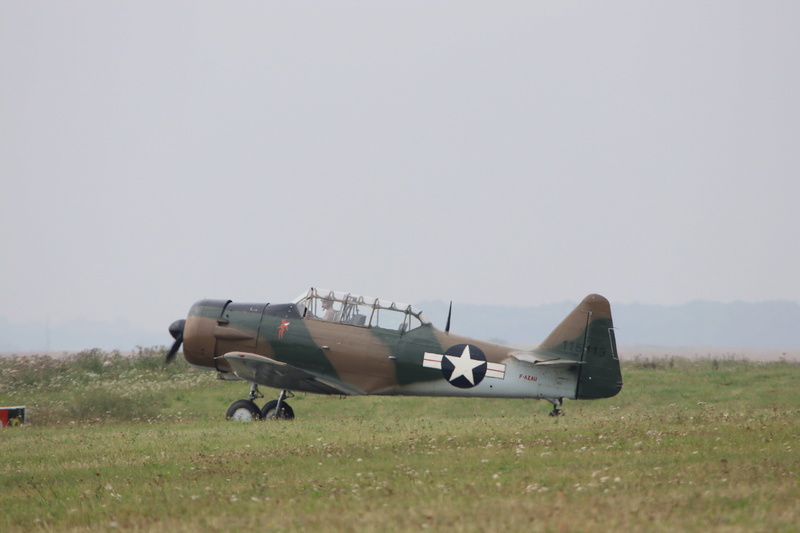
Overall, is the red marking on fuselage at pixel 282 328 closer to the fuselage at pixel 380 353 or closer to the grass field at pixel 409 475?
the fuselage at pixel 380 353

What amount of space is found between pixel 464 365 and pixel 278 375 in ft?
12.9

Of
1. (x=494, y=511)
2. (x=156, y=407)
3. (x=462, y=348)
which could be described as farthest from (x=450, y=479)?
(x=156, y=407)

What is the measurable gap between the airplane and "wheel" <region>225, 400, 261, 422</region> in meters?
0.02

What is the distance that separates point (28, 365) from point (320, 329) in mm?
17575

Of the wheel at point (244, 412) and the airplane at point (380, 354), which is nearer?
the airplane at point (380, 354)

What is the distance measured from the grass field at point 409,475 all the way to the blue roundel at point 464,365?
1.40 m

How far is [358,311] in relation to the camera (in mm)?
17703

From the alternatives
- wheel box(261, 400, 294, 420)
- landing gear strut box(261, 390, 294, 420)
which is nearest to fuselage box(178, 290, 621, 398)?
landing gear strut box(261, 390, 294, 420)

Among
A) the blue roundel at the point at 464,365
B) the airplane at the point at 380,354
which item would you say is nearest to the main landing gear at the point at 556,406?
the airplane at the point at 380,354

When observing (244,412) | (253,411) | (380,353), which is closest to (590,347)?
(380,353)

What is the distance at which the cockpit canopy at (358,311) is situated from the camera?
1748 centimetres

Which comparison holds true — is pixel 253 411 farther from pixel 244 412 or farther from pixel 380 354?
pixel 380 354

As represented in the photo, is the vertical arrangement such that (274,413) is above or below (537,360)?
below

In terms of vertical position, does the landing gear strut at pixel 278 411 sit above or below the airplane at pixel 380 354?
below
